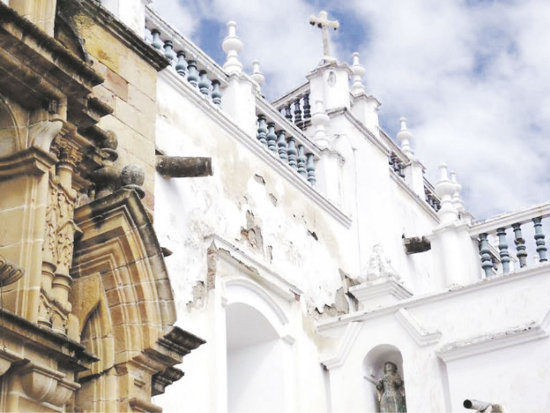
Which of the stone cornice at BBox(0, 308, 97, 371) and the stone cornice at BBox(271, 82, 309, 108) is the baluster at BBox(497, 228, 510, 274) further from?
the stone cornice at BBox(0, 308, 97, 371)

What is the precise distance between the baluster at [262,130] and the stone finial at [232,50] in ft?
2.13

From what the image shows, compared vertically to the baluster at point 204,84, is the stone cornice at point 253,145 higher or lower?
lower

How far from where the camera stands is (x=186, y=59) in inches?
441

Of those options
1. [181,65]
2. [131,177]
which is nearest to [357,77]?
[181,65]

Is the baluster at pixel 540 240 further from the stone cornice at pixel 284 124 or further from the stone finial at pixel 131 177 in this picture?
the stone finial at pixel 131 177

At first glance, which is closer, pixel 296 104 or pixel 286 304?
pixel 286 304

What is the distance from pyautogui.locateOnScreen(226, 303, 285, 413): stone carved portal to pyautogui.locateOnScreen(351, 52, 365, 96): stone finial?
4.96m

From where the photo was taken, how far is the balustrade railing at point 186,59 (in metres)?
10.7

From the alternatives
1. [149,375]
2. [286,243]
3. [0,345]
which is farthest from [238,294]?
[0,345]

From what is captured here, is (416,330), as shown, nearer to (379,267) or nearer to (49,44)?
(379,267)

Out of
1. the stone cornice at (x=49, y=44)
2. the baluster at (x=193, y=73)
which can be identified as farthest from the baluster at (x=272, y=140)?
the stone cornice at (x=49, y=44)

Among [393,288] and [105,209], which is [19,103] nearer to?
[105,209]

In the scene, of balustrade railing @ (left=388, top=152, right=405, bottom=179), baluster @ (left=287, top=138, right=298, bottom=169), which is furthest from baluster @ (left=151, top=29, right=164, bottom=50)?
balustrade railing @ (left=388, top=152, right=405, bottom=179)

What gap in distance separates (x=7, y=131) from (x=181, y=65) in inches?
154
